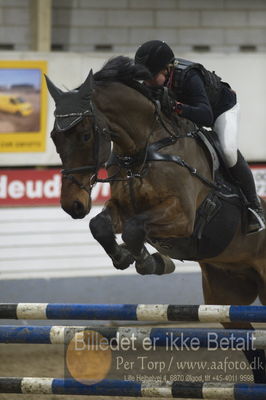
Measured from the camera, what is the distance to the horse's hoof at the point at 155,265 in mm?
4068

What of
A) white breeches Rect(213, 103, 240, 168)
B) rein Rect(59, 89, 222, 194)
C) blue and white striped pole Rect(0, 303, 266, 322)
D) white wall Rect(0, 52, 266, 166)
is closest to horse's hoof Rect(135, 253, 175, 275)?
blue and white striped pole Rect(0, 303, 266, 322)

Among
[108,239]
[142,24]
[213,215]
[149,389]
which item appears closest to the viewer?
[149,389]

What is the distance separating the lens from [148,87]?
4184 millimetres

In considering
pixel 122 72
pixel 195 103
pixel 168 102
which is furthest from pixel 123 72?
pixel 195 103

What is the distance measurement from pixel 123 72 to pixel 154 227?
2.75 feet

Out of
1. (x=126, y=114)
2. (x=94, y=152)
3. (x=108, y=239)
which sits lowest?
(x=108, y=239)

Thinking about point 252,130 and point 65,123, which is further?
point 252,130

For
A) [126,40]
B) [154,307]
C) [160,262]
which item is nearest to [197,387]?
[154,307]

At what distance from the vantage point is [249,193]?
15.0 feet

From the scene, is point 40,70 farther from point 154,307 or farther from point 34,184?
point 154,307

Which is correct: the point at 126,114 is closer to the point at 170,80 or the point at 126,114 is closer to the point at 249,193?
the point at 170,80

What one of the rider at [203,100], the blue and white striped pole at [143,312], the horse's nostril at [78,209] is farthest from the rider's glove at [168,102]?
the blue and white striped pole at [143,312]

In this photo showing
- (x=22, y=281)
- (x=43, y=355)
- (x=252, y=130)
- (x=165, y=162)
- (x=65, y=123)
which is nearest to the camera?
(x=65, y=123)

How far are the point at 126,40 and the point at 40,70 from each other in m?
1.67
